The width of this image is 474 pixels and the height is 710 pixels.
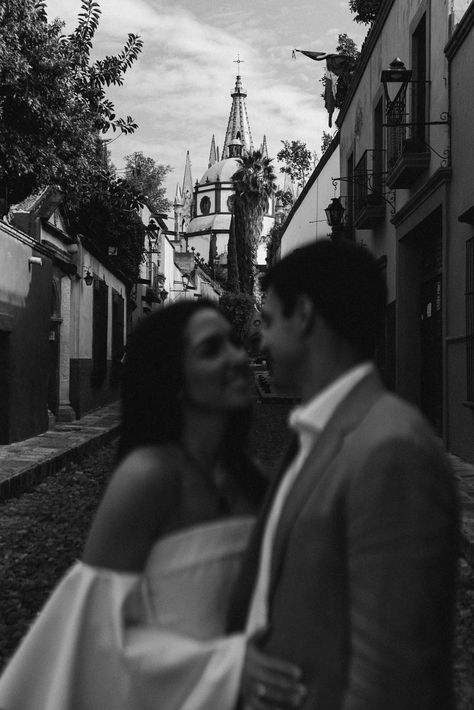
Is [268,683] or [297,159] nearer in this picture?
[268,683]

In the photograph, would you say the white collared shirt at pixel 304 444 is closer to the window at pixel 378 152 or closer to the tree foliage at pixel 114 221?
the window at pixel 378 152

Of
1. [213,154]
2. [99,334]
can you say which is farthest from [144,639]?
[213,154]

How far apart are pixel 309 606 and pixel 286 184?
146 meters

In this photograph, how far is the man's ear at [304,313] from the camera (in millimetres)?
1492

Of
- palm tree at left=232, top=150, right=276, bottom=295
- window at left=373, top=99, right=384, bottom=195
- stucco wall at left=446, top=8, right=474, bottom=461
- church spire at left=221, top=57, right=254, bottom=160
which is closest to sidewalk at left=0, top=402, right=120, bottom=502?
stucco wall at left=446, top=8, right=474, bottom=461

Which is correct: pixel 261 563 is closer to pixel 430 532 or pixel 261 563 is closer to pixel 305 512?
pixel 305 512

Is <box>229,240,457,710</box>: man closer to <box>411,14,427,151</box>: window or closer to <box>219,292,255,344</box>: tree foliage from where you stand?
<box>411,14,427,151</box>: window

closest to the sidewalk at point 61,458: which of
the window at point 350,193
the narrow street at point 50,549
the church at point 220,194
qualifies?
the narrow street at point 50,549

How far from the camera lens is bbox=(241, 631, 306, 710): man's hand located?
137cm

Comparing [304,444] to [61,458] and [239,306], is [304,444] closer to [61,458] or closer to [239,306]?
[61,458]

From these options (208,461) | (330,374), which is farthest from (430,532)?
(208,461)

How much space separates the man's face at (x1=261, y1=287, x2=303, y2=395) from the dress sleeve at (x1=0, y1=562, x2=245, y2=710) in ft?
1.44

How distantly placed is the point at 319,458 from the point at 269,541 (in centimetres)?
16

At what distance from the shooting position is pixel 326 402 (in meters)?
1.46
